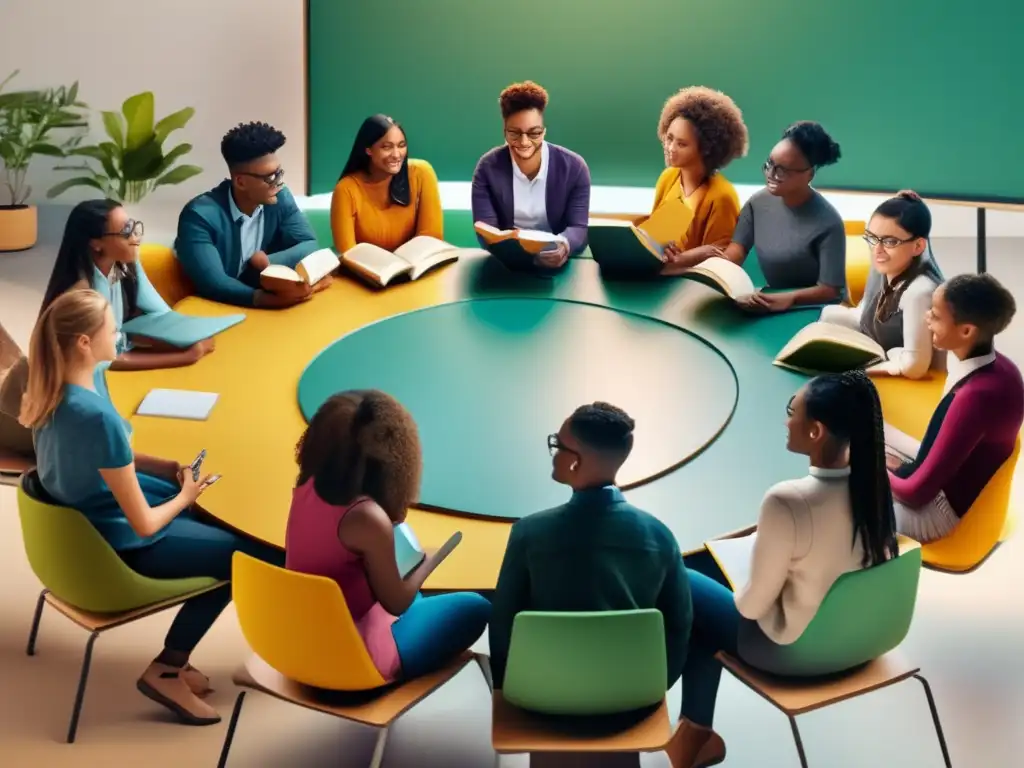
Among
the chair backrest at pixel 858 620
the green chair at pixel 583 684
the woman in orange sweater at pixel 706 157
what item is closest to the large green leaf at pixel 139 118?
the woman in orange sweater at pixel 706 157

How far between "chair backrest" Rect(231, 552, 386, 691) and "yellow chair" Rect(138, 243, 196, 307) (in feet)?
6.52

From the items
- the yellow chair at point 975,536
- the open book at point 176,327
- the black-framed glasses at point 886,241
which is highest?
the black-framed glasses at point 886,241

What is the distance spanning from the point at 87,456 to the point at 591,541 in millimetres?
1250

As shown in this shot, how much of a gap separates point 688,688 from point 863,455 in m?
0.75

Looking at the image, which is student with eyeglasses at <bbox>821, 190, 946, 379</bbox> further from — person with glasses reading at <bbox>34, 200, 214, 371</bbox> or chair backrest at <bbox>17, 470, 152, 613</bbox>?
chair backrest at <bbox>17, 470, 152, 613</bbox>

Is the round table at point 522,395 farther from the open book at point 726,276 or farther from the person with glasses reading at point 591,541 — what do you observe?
the person with glasses reading at point 591,541

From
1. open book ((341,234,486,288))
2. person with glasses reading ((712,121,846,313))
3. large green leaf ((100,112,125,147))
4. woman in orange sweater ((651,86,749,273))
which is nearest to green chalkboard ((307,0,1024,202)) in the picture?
large green leaf ((100,112,125,147))

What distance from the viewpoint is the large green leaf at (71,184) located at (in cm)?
799

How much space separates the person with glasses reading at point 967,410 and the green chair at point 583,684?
101 cm

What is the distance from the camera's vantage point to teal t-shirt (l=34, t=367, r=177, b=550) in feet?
10.4

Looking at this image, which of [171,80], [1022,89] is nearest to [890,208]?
[1022,89]

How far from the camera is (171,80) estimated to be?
8445 mm

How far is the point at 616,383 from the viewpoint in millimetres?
3928

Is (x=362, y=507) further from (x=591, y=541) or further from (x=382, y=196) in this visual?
(x=382, y=196)
